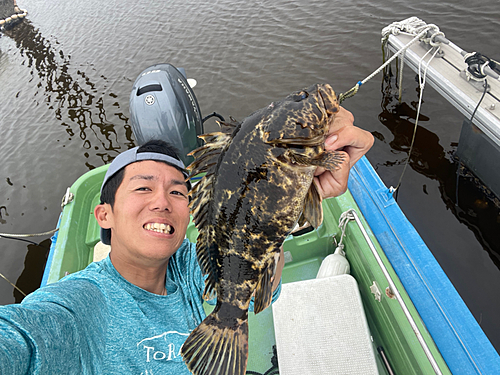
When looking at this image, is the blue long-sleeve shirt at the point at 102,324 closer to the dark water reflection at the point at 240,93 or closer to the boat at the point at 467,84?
the boat at the point at 467,84

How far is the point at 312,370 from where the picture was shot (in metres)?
2.94

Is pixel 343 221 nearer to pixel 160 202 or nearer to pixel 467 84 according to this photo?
pixel 160 202

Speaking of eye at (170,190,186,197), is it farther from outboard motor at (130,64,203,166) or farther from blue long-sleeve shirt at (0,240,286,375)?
outboard motor at (130,64,203,166)

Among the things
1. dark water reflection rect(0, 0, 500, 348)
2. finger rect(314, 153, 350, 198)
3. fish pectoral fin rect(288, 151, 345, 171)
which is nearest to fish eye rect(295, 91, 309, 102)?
fish pectoral fin rect(288, 151, 345, 171)

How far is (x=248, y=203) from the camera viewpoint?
6.12 ft

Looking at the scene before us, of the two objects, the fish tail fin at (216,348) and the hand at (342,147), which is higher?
the hand at (342,147)

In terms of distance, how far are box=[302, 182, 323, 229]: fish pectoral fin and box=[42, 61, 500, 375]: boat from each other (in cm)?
131

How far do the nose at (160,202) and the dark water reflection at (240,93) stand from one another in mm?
5021

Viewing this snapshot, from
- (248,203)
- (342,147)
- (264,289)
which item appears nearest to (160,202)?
(248,203)

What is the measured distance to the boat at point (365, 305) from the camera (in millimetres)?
2832

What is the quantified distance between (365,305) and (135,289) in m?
2.76

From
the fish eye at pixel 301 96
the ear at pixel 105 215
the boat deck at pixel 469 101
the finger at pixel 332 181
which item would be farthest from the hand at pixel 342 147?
the boat deck at pixel 469 101

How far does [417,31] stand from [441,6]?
5.88 m

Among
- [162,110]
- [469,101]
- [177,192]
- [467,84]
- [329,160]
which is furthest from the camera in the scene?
[467,84]
